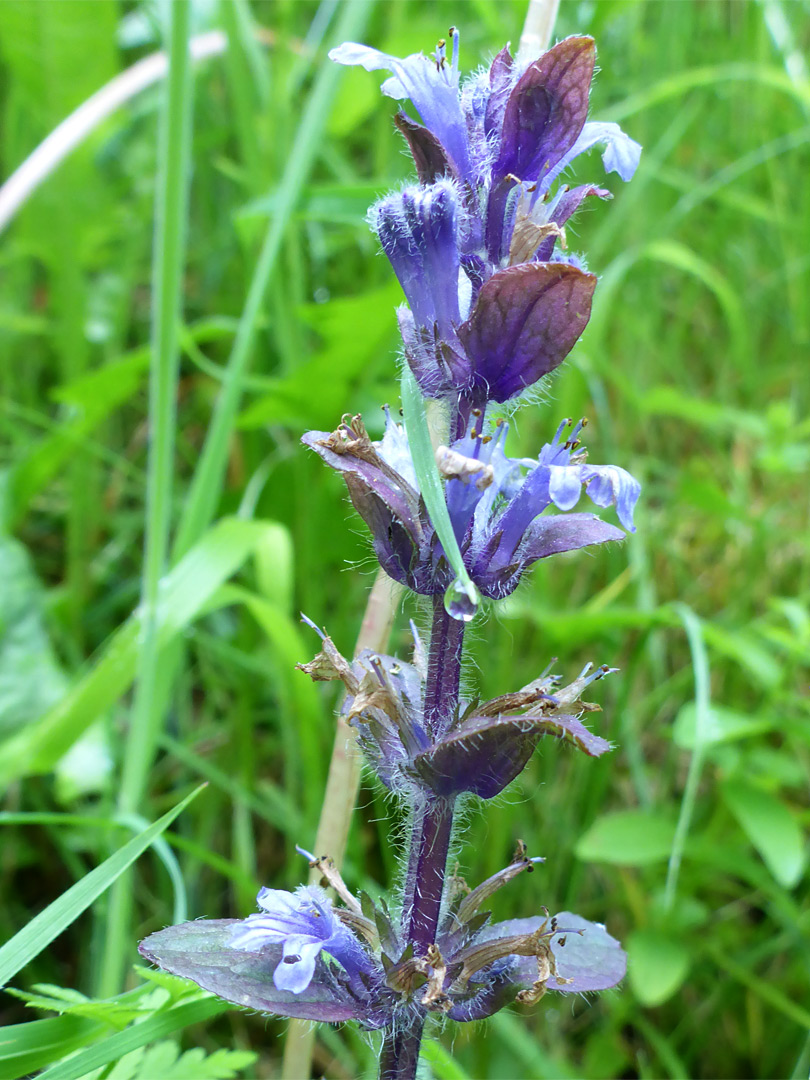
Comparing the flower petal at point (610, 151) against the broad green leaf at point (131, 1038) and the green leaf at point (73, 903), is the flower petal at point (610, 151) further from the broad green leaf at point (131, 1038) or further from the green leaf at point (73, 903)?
the broad green leaf at point (131, 1038)

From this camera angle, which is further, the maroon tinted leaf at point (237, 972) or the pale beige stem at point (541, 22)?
the pale beige stem at point (541, 22)

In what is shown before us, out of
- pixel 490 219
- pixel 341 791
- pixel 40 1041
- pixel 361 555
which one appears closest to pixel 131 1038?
pixel 40 1041

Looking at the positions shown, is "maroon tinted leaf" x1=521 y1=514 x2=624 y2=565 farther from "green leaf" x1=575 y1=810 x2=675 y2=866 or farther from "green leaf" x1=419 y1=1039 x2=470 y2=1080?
"green leaf" x1=575 y1=810 x2=675 y2=866

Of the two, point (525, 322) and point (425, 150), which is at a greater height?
point (425, 150)

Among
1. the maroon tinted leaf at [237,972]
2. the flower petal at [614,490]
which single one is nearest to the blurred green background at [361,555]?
the maroon tinted leaf at [237,972]

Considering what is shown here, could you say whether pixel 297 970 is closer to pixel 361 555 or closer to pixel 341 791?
pixel 341 791

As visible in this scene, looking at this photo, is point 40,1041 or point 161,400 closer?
point 40,1041

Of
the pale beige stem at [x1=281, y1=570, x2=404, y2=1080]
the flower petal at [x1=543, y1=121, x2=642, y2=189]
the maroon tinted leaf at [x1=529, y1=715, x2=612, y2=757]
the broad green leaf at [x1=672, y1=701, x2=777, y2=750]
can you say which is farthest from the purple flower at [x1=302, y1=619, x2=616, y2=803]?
the broad green leaf at [x1=672, y1=701, x2=777, y2=750]
